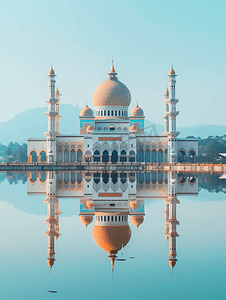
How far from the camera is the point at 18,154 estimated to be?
69.6 metres

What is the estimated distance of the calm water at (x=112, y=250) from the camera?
5387 millimetres

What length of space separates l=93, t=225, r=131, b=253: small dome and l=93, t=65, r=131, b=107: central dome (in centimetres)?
3485

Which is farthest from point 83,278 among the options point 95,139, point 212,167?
point 95,139

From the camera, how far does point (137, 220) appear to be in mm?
9820

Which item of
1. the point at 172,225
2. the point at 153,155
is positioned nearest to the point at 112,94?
the point at 153,155

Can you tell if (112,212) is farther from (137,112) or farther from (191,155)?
(137,112)

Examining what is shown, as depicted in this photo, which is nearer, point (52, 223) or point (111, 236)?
point (111, 236)

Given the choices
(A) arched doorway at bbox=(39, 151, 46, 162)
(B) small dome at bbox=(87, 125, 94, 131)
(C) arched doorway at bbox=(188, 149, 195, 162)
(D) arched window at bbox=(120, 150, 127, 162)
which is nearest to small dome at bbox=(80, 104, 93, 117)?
(B) small dome at bbox=(87, 125, 94, 131)

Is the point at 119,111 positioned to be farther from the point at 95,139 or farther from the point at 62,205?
the point at 62,205

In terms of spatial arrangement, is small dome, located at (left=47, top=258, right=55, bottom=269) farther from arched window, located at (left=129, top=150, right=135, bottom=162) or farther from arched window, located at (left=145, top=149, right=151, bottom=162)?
arched window, located at (left=145, top=149, right=151, bottom=162)

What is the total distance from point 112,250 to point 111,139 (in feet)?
111

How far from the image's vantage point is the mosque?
134 ft

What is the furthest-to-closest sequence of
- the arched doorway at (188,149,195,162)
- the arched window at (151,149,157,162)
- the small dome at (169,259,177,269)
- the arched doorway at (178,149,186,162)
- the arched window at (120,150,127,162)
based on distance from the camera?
A: the arched window at (151,149,157,162) → the arched doorway at (188,149,195,162) → the arched doorway at (178,149,186,162) → the arched window at (120,150,127,162) → the small dome at (169,259,177,269)

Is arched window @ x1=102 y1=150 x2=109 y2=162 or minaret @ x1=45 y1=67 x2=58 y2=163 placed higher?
minaret @ x1=45 y1=67 x2=58 y2=163
